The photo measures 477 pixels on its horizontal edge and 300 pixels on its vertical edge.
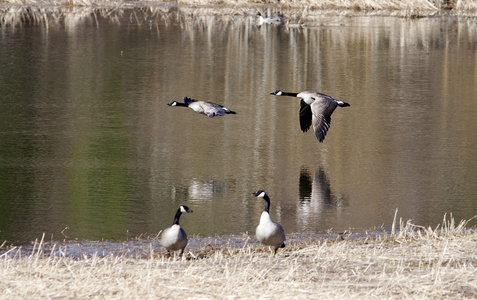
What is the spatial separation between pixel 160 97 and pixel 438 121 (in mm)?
6093

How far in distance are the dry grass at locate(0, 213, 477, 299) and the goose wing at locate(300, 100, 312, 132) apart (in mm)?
5578

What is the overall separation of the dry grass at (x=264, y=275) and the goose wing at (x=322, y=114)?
14.5ft

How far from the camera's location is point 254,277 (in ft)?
18.9

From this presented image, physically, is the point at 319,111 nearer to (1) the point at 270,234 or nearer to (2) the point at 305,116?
(2) the point at 305,116

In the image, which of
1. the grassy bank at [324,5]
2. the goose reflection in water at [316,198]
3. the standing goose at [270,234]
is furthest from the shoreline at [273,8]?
the standing goose at [270,234]

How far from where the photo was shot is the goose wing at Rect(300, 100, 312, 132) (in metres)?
12.5

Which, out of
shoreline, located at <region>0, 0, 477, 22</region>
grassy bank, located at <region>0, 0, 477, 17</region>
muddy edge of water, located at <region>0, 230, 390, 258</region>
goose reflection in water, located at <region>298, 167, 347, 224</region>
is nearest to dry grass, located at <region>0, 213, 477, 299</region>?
muddy edge of water, located at <region>0, 230, 390, 258</region>

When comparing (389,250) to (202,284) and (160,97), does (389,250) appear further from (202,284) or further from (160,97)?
(160,97)

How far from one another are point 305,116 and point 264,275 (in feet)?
23.2

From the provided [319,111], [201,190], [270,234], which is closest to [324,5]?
[319,111]

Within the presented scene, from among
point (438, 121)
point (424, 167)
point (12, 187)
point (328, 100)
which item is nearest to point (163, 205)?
point (12, 187)

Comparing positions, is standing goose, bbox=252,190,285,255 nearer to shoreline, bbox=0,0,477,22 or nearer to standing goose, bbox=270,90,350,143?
standing goose, bbox=270,90,350,143

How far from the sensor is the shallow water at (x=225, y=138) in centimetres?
950

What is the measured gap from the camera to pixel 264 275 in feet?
19.1
